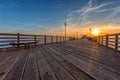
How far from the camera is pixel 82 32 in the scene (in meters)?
44.7

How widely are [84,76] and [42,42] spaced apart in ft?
32.2

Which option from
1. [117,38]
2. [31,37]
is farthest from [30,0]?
[117,38]

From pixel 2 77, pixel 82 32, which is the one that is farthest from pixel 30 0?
pixel 82 32

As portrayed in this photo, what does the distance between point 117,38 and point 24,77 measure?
5.92m

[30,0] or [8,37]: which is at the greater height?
[30,0]

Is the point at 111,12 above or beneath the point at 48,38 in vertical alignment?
above

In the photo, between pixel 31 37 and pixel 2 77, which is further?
pixel 31 37

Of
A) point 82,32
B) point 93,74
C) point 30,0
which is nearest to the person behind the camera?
point 93,74

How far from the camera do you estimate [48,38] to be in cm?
1319

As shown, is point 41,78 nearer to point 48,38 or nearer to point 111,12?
point 48,38

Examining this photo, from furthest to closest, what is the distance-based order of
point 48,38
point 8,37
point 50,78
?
point 48,38, point 8,37, point 50,78

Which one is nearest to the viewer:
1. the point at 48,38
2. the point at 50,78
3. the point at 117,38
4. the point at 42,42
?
the point at 50,78

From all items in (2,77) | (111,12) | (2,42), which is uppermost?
(111,12)

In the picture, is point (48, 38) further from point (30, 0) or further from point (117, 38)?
point (117, 38)
